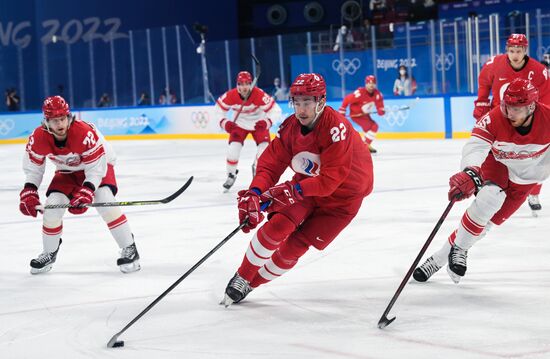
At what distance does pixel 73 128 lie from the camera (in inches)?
180

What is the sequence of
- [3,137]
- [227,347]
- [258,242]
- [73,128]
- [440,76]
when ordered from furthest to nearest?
[3,137], [440,76], [73,128], [258,242], [227,347]

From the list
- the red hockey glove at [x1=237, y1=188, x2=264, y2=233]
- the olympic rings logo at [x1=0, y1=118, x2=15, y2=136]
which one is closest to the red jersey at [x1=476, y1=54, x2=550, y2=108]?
the red hockey glove at [x1=237, y1=188, x2=264, y2=233]

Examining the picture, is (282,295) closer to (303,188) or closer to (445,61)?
(303,188)

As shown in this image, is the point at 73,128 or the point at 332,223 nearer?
the point at 332,223

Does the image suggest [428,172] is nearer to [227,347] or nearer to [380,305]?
[380,305]

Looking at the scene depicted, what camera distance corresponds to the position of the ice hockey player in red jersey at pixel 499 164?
3.76 meters

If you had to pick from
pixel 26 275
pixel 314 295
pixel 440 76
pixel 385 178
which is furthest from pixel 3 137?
pixel 314 295

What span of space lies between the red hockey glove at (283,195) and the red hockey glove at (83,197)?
45.1 inches

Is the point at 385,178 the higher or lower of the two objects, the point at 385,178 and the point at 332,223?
the lower

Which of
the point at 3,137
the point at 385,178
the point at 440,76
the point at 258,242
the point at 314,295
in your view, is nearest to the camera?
the point at 258,242

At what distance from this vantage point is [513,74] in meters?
6.44

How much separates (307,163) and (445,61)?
10683 mm

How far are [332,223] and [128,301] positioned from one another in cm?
98

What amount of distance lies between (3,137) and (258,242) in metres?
15.5
